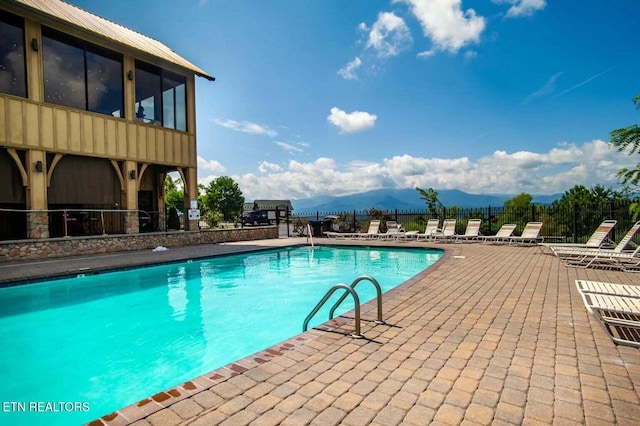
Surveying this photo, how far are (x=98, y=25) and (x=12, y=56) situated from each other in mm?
3543

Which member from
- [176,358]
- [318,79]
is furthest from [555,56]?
[176,358]

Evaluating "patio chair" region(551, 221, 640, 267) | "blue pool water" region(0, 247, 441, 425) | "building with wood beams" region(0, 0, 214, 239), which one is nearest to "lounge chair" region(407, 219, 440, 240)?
"blue pool water" region(0, 247, 441, 425)

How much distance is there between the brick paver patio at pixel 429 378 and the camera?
2107mm

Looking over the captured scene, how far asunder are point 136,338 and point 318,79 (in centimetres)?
1413

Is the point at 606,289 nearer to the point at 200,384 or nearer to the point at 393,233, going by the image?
the point at 200,384

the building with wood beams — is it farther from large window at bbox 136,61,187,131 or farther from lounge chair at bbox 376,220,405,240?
lounge chair at bbox 376,220,405,240

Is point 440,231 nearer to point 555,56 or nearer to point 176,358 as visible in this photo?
point 555,56

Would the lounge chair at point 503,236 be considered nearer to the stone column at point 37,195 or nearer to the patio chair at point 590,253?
the patio chair at point 590,253

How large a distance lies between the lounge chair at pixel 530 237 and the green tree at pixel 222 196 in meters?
35.5

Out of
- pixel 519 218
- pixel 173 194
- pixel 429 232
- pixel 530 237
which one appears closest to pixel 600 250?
pixel 530 237

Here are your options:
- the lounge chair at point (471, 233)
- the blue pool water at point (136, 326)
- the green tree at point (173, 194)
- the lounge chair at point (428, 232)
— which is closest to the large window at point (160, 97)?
the blue pool water at point (136, 326)

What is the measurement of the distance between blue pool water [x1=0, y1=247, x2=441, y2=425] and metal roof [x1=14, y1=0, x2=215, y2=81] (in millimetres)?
9293

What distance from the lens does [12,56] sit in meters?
11.1

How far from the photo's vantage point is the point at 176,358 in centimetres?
464
